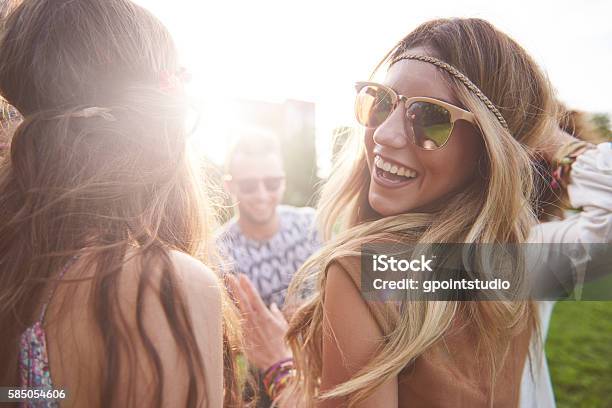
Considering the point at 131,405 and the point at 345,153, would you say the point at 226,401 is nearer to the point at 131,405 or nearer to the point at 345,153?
the point at 131,405

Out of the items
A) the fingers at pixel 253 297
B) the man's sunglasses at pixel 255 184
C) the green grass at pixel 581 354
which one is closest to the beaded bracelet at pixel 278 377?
the fingers at pixel 253 297

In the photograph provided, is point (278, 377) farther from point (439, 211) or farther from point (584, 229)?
point (584, 229)

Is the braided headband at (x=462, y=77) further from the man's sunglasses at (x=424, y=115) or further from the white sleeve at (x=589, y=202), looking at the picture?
the white sleeve at (x=589, y=202)

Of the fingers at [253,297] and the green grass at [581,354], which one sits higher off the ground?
the fingers at [253,297]

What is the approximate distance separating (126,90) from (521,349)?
1.20 meters

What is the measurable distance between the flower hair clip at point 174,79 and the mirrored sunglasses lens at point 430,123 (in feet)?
1.82

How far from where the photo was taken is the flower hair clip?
1027mm

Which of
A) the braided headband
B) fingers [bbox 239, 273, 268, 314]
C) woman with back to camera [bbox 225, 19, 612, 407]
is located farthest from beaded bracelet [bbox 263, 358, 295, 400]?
the braided headband

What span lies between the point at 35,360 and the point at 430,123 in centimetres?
97

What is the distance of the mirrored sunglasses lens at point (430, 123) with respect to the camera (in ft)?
3.47

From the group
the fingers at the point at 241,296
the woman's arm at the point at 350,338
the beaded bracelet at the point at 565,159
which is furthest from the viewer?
the fingers at the point at 241,296

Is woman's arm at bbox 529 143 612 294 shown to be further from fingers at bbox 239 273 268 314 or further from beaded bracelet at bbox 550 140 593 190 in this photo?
fingers at bbox 239 273 268 314

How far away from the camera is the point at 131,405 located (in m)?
0.83

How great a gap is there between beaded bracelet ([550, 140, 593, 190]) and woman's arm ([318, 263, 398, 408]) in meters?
0.97
